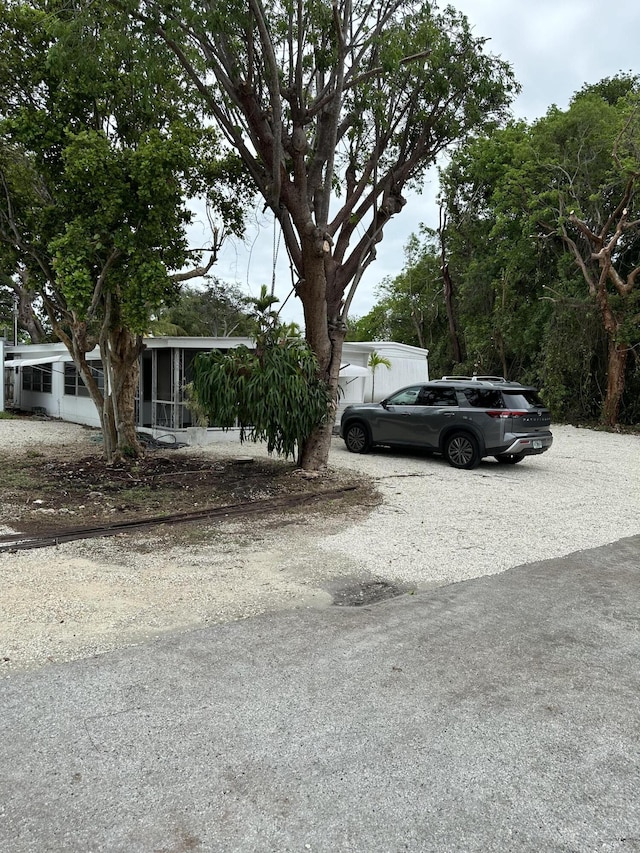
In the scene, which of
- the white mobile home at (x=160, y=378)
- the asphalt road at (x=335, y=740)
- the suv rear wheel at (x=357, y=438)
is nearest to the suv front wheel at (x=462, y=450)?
the suv rear wheel at (x=357, y=438)

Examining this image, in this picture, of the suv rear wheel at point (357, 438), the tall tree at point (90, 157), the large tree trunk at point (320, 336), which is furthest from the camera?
the suv rear wheel at point (357, 438)

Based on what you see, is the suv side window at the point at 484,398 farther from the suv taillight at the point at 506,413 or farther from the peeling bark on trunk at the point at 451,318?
the peeling bark on trunk at the point at 451,318

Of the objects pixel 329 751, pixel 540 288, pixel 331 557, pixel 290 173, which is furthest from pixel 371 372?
→ pixel 329 751

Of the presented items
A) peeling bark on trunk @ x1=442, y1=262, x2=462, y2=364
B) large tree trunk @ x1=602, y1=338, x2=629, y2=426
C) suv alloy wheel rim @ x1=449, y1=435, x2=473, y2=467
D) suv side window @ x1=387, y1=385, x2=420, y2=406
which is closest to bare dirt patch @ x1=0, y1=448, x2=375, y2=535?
suv alloy wheel rim @ x1=449, y1=435, x2=473, y2=467

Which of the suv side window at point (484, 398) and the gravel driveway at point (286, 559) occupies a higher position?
the suv side window at point (484, 398)

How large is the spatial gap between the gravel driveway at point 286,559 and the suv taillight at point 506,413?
1170mm

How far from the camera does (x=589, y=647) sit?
400cm

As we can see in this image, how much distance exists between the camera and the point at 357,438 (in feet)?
44.4

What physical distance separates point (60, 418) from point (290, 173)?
14.1m

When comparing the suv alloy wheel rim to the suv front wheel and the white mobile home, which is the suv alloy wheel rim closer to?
the suv front wheel

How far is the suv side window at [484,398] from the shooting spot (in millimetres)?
11070

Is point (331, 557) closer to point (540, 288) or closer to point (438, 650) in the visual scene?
point (438, 650)

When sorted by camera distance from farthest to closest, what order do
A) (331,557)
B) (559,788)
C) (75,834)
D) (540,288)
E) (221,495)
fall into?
(540,288)
(221,495)
(331,557)
(559,788)
(75,834)

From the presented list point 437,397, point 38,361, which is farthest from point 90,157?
point 38,361
